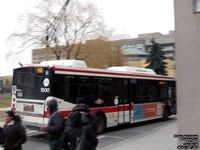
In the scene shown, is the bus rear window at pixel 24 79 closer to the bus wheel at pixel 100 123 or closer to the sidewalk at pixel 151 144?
the bus wheel at pixel 100 123

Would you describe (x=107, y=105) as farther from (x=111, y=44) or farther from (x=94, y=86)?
(x=111, y=44)

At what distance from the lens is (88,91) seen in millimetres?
10586

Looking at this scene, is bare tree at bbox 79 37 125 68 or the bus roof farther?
bare tree at bbox 79 37 125 68

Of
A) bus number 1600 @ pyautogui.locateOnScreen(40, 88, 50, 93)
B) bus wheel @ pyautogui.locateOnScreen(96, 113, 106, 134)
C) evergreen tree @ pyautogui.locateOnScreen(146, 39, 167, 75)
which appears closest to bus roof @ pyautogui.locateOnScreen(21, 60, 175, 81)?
bus number 1600 @ pyautogui.locateOnScreen(40, 88, 50, 93)

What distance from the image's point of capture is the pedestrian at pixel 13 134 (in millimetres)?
4492

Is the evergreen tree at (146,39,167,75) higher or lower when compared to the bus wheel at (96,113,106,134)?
→ higher

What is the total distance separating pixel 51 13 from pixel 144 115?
46.6ft

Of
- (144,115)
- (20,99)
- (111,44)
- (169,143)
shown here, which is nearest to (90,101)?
(20,99)

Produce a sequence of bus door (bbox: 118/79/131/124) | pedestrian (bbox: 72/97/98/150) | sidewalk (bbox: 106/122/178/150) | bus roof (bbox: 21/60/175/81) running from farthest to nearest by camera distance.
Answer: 1. bus door (bbox: 118/79/131/124)
2. bus roof (bbox: 21/60/175/81)
3. sidewalk (bbox: 106/122/178/150)
4. pedestrian (bbox: 72/97/98/150)

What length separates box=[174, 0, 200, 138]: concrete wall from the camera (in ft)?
21.0

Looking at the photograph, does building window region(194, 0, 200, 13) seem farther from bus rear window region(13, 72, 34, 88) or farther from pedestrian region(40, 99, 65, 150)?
bus rear window region(13, 72, 34, 88)

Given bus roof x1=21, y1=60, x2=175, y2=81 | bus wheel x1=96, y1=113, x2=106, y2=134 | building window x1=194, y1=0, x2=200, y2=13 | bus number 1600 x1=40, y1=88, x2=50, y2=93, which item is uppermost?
building window x1=194, y1=0, x2=200, y2=13

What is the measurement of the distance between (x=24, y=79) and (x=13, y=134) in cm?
581

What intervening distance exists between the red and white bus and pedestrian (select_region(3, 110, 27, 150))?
4.35 meters
